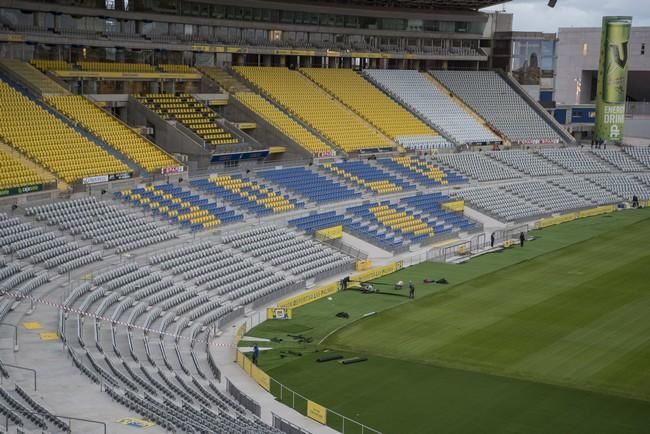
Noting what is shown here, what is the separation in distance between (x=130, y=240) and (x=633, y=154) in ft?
164

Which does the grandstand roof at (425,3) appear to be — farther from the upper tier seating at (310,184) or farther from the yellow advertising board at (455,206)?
the yellow advertising board at (455,206)

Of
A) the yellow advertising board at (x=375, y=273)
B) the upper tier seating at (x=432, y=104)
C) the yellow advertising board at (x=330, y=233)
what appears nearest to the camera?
the yellow advertising board at (x=375, y=273)

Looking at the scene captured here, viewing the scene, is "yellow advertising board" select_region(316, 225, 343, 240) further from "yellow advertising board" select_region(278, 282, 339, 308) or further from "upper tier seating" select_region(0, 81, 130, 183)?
"upper tier seating" select_region(0, 81, 130, 183)

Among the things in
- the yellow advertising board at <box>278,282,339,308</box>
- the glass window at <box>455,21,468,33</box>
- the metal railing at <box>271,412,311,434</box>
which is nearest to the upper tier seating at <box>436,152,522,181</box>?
the glass window at <box>455,21,468,33</box>

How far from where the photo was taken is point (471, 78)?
3438 inches

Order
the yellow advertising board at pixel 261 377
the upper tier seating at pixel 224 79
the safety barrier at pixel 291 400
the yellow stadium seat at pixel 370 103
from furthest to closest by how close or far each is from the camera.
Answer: the yellow stadium seat at pixel 370 103 → the upper tier seating at pixel 224 79 → the yellow advertising board at pixel 261 377 → the safety barrier at pixel 291 400

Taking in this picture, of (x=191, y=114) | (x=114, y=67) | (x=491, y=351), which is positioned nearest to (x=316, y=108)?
(x=191, y=114)

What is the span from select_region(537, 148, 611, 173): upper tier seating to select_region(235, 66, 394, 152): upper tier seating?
1429 cm

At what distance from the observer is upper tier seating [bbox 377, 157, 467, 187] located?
67.4m

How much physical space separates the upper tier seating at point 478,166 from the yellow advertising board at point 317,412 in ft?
142

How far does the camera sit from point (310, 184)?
196 ft

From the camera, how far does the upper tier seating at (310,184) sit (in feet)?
191

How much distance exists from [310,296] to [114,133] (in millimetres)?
17016

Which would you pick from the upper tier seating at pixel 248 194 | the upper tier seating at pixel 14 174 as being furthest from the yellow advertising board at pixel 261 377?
the upper tier seating at pixel 248 194
